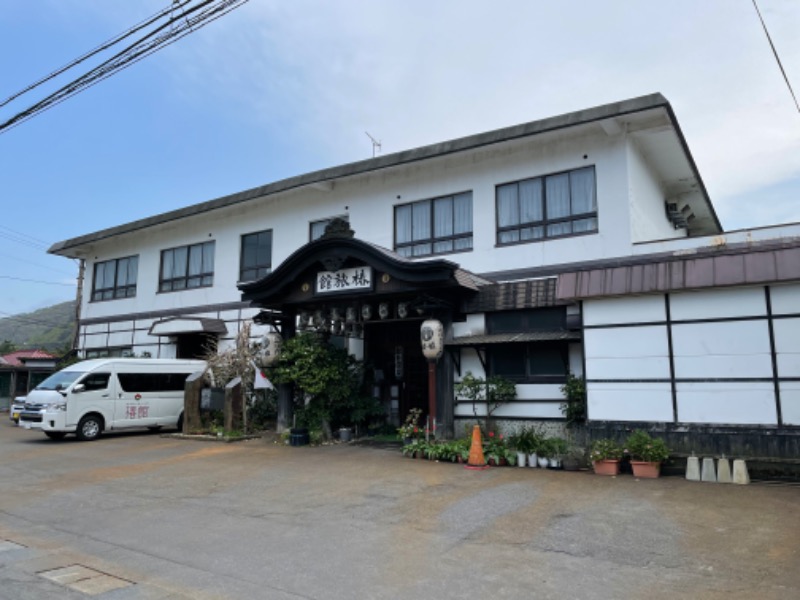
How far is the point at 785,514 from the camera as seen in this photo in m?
6.71

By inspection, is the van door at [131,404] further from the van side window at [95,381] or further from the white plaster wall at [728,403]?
the white plaster wall at [728,403]

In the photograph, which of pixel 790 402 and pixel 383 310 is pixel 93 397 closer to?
pixel 383 310

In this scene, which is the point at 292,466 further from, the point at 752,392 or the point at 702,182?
the point at 702,182

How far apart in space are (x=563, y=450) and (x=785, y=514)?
4.01m

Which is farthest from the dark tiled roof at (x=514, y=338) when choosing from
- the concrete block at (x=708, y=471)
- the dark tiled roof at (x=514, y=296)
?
the concrete block at (x=708, y=471)

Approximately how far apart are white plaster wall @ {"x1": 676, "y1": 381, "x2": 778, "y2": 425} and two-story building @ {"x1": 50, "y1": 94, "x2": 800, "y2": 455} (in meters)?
0.02

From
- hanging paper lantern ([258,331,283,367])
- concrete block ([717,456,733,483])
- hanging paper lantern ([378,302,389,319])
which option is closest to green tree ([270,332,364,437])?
hanging paper lantern ([258,331,283,367])

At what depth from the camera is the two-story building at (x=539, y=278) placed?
920cm

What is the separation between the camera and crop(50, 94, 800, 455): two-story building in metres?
9.20

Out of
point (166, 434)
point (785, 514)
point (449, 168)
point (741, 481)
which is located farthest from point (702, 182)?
point (166, 434)

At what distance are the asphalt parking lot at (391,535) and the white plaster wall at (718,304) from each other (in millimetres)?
2687

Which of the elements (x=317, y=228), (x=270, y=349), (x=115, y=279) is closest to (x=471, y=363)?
(x=270, y=349)

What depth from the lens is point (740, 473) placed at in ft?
28.0

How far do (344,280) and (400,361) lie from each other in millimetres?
3502
